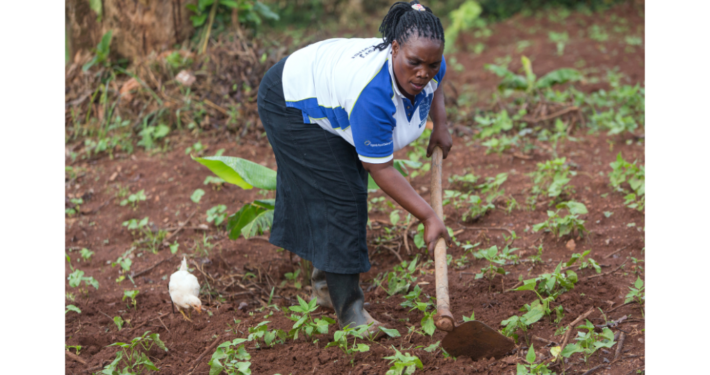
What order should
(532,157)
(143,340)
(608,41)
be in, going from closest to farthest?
(143,340) → (532,157) → (608,41)

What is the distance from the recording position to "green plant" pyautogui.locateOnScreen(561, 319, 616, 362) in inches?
A: 83.3

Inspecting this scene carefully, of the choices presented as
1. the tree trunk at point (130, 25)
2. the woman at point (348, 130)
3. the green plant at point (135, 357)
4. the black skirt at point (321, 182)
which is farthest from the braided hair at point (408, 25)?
the tree trunk at point (130, 25)

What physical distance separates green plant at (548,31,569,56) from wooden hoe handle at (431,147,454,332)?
582 cm

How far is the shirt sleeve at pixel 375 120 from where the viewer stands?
2.00 m

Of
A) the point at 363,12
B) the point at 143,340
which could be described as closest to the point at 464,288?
the point at 143,340

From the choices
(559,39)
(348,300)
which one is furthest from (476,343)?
(559,39)

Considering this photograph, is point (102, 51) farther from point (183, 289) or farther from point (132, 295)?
point (183, 289)

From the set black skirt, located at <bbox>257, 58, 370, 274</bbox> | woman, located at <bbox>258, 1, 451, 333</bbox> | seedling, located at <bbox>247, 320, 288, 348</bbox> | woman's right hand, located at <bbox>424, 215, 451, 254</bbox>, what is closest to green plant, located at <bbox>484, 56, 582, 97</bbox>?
woman, located at <bbox>258, 1, 451, 333</bbox>

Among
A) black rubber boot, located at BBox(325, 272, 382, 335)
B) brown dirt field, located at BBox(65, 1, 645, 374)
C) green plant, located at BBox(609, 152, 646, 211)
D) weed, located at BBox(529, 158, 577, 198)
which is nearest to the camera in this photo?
brown dirt field, located at BBox(65, 1, 645, 374)

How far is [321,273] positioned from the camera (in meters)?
→ 2.86

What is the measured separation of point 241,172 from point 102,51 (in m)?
3.30

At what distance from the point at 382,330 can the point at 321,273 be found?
0.50 meters

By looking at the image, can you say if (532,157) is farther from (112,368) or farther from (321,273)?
(112,368)

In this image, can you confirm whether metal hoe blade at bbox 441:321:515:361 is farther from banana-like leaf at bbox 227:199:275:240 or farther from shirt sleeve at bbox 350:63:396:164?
banana-like leaf at bbox 227:199:275:240
